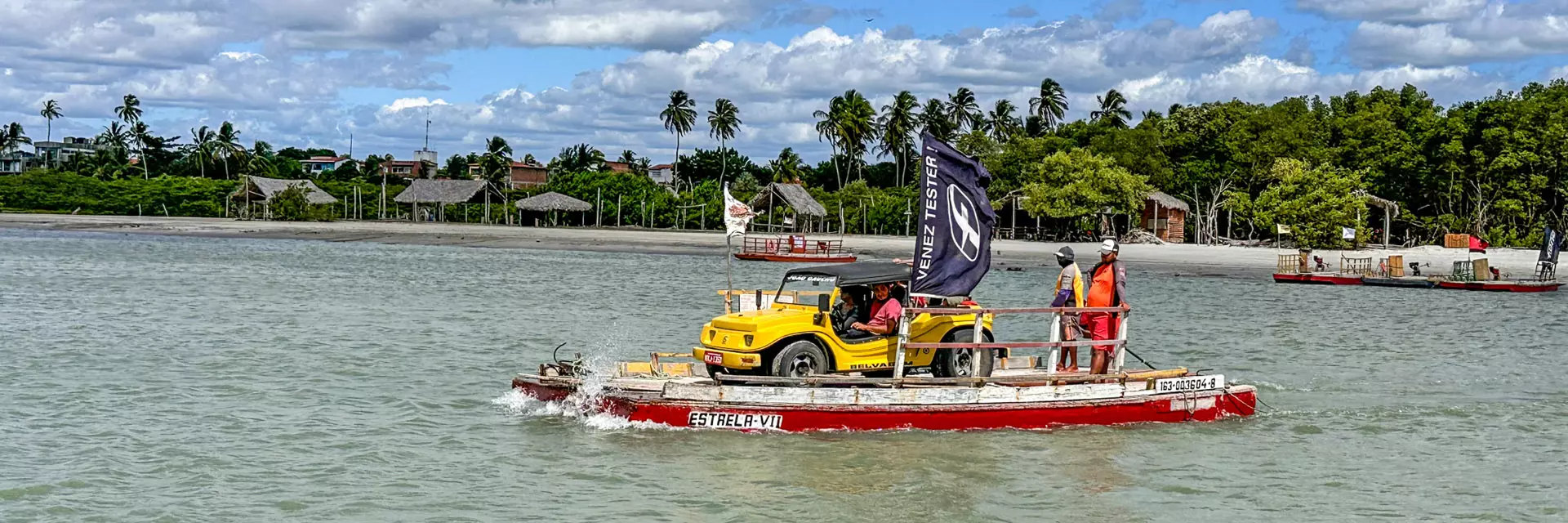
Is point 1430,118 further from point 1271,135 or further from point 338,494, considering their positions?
point 338,494

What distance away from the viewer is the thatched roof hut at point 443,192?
90.4m

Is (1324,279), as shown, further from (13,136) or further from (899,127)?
(13,136)

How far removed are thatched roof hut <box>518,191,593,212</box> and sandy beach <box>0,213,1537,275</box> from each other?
175 centimetres

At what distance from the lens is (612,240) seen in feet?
228

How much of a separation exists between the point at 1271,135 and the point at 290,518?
5888cm

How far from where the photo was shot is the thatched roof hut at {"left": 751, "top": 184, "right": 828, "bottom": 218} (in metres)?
73.6

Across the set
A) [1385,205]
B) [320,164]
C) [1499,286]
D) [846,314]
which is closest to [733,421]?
[846,314]

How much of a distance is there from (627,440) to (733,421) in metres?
1.11

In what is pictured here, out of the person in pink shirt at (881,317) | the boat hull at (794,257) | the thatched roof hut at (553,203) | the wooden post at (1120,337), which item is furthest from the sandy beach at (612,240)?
the person in pink shirt at (881,317)

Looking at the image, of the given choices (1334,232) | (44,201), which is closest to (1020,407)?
(1334,232)

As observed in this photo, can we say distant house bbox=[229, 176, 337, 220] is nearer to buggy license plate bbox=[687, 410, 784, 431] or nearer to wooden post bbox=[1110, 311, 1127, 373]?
buggy license plate bbox=[687, 410, 784, 431]

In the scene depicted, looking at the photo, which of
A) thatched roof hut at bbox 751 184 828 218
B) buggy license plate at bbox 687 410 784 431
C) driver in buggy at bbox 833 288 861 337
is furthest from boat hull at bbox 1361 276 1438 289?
thatched roof hut at bbox 751 184 828 218

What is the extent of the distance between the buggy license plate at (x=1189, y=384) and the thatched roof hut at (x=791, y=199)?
58178mm

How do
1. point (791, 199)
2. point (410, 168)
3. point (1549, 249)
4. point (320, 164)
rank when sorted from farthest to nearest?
point (320, 164) < point (410, 168) < point (791, 199) < point (1549, 249)
